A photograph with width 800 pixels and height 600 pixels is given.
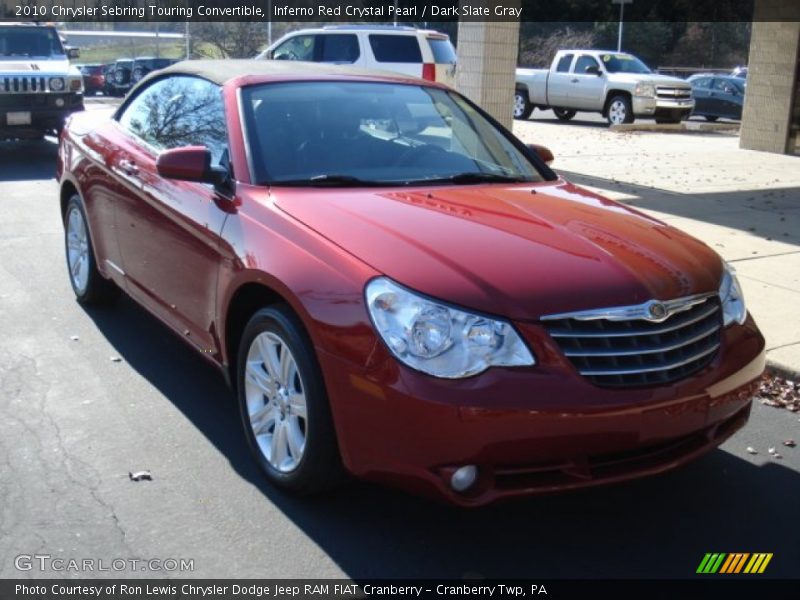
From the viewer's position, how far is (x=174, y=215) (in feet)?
15.4

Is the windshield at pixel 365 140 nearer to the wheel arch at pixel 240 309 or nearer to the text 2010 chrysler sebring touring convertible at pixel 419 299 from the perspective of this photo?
the text 2010 chrysler sebring touring convertible at pixel 419 299

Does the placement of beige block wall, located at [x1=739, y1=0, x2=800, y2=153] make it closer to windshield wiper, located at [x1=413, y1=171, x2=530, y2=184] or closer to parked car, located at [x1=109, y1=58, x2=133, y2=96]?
windshield wiper, located at [x1=413, y1=171, x2=530, y2=184]

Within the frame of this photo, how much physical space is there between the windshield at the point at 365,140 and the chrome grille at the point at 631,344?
1.40 meters

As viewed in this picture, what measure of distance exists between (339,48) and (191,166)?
1472 centimetres

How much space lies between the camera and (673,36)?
49.8 m

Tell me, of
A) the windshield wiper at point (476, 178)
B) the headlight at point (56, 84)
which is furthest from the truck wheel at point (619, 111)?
the windshield wiper at point (476, 178)

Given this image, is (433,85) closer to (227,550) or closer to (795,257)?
(227,550)

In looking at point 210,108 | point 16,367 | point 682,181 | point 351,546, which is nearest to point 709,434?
point 351,546

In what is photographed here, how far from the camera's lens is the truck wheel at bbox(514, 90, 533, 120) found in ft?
85.5

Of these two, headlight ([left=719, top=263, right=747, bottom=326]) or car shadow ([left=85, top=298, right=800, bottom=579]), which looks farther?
headlight ([left=719, top=263, right=747, bottom=326])

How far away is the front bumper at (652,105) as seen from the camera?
75.7ft

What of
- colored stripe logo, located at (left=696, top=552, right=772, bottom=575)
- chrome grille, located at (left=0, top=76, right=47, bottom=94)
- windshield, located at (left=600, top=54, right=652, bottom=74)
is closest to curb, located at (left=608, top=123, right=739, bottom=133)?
windshield, located at (left=600, top=54, right=652, bottom=74)

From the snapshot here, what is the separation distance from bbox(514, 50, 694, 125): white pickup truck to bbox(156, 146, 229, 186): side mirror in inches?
800
